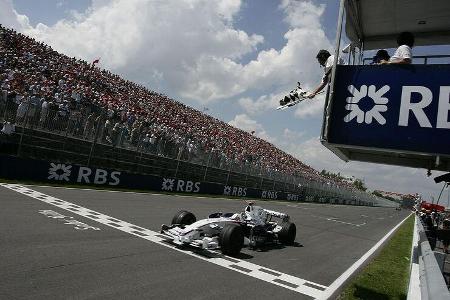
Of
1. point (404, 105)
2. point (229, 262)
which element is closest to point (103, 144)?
point (229, 262)

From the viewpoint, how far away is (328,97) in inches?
210

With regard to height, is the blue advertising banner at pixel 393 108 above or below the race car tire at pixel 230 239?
above

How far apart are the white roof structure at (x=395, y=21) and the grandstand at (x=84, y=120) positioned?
13.2 meters

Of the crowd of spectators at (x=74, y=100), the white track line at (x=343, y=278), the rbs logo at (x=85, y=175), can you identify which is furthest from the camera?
the crowd of spectators at (x=74, y=100)

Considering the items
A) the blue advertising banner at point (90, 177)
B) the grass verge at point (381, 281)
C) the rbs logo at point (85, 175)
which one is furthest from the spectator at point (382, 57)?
the rbs logo at point (85, 175)

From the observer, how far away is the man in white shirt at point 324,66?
18.1 feet

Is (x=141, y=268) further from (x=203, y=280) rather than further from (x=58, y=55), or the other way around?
(x=58, y=55)

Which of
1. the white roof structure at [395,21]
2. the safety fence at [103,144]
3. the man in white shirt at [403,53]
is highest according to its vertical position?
the white roof structure at [395,21]

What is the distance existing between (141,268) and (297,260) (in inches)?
Result: 165

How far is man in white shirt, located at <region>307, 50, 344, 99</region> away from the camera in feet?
18.1

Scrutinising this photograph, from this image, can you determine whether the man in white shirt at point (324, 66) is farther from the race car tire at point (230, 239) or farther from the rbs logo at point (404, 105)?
the race car tire at point (230, 239)

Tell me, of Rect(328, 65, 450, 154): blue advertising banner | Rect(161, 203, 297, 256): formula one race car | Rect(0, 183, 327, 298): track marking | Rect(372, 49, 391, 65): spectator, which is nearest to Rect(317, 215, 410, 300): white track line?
Rect(0, 183, 327, 298): track marking

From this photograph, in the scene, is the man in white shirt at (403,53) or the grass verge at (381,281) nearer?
the man in white shirt at (403,53)

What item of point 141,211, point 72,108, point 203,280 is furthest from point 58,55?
point 203,280
